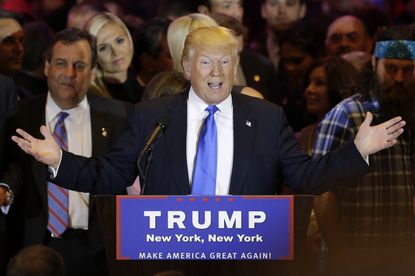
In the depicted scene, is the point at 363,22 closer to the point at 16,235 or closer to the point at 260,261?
the point at 16,235

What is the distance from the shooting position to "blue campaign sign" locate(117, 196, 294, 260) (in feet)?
12.2

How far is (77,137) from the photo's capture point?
5457 millimetres

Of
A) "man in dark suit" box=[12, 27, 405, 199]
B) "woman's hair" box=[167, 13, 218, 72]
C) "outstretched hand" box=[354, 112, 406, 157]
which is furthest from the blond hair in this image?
"woman's hair" box=[167, 13, 218, 72]

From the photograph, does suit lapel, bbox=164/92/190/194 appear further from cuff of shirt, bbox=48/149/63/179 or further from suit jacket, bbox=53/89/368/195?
cuff of shirt, bbox=48/149/63/179

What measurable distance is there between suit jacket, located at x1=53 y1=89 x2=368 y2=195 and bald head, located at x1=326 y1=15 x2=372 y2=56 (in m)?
3.25

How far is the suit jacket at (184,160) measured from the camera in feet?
14.0

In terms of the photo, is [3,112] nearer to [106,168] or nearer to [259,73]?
[106,168]

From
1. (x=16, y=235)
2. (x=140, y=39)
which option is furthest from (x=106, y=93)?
(x=16, y=235)

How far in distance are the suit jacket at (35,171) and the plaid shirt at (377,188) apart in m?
1.07

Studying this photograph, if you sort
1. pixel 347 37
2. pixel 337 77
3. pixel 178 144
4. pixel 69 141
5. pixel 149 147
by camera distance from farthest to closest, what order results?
pixel 347 37 < pixel 337 77 < pixel 69 141 < pixel 178 144 < pixel 149 147

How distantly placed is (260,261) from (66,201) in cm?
187

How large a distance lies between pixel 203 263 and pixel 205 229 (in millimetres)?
119

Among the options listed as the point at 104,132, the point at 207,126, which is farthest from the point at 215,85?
the point at 104,132

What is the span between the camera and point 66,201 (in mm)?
5367
